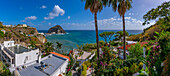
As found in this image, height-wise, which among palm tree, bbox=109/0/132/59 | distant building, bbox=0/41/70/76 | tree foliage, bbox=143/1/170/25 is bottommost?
distant building, bbox=0/41/70/76

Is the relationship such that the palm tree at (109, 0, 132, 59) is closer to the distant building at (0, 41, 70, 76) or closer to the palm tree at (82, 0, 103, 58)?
the palm tree at (82, 0, 103, 58)

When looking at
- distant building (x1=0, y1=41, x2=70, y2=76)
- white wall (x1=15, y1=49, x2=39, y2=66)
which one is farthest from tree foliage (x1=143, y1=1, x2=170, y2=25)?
white wall (x1=15, y1=49, x2=39, y2=66)

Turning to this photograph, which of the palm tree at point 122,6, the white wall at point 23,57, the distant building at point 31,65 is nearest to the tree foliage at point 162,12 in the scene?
the palm tree at point 122,6

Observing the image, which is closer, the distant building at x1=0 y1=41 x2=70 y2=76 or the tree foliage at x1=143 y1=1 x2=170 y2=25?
the tree foliage at x1=143 y1=1 x2=170 y2=25

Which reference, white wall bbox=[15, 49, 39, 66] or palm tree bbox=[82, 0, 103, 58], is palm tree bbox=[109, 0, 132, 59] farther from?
white wall bbox=[15, 49, 39, 66]

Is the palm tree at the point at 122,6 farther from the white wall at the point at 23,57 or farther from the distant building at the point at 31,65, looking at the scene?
the white wall at the point at 23,57

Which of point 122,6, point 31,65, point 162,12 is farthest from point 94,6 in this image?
point 31,65

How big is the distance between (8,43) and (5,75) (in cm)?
1045

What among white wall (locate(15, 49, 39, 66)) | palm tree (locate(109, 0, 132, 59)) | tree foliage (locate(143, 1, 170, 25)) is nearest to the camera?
tree foliage (locate(143, 1, 170, 25))

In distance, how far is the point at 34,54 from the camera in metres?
12.3

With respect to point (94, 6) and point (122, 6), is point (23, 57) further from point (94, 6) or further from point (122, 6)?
point (122, 6)

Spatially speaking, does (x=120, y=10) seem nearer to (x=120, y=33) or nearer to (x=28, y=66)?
(x=28, y=66)

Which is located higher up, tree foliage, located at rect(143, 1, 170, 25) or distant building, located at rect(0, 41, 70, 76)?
tree foliage, located at rect(143, 1, 170, 25)

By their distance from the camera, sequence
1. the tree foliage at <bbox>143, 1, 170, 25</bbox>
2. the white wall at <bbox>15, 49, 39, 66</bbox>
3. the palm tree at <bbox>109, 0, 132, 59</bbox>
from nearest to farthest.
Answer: the tree foliage at <bbox>143, 1, 170, 25</bbox> → the palm tree at <bbox>109, 0, 132, 59</bbox> → the white wall at <bbox>15, 49, 39, 66</bbox>
